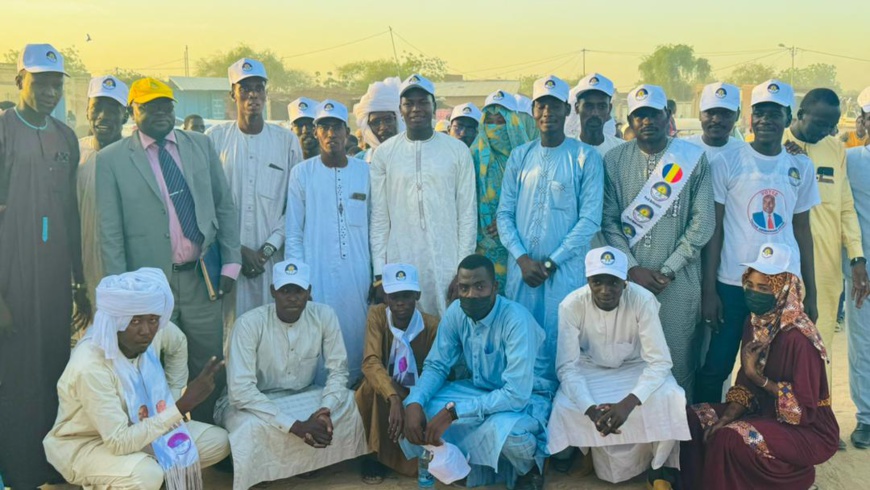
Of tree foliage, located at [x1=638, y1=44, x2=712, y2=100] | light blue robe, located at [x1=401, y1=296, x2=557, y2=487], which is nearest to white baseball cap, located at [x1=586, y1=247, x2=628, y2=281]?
light blue robe, located at [x1=401, y1=296, x2=557, y2=487]

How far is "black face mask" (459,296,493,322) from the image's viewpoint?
15.0ft

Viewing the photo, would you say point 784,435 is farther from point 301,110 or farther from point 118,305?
point 301,110

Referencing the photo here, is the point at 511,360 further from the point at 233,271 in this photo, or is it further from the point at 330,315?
the point at 233,271

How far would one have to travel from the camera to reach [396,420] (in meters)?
4.48

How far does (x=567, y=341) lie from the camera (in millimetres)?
4629

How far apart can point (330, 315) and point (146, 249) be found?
117cm

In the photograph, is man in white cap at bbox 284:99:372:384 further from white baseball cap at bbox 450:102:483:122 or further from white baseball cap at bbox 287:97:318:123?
white baseball cap at bbox 450:102:483:122

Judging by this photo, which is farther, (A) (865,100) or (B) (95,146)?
(B) (95,146)

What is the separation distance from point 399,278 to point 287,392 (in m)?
1.00

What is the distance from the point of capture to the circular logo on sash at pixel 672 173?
4785 mm

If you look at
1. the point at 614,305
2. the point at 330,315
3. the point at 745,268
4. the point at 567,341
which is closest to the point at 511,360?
the point at 567,341

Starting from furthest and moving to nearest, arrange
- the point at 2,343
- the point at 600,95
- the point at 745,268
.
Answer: the point at 600,95 < the point at 745,268 < the point at 2,343

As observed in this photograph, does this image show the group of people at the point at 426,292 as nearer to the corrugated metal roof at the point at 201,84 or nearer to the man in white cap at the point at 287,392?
the man in white cap at the point at 287,392

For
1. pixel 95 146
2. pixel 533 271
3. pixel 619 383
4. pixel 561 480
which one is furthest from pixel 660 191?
pixel 95 146
